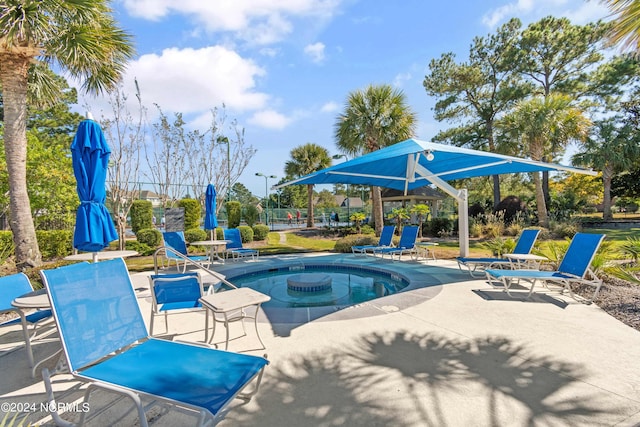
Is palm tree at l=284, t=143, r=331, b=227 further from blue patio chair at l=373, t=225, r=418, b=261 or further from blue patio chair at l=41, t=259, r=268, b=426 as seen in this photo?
blue patio chair at l=41, t=259, r=268, b=426

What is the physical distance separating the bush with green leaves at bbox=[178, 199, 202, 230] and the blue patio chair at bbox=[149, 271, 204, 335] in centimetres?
1092

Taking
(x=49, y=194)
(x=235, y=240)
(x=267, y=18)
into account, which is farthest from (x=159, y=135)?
(x=267, y=18)

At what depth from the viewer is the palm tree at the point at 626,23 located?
454 centimetres

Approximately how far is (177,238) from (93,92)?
4733 millimetres

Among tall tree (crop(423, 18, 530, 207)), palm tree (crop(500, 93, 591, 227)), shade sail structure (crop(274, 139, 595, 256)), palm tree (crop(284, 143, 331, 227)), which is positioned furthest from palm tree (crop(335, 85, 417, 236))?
palm tree (crop(284, 143, 331, 227))

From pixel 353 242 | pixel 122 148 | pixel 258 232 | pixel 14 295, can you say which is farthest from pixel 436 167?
pixel 122 148

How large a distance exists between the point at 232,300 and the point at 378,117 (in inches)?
487

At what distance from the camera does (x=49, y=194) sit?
33.3ft

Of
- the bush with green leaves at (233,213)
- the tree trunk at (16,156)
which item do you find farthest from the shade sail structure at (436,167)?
the bush with green leaves at (233,213)

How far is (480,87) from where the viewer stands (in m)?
22.1

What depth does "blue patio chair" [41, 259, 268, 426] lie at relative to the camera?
169cm

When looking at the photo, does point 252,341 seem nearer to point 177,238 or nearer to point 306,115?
point 177,238

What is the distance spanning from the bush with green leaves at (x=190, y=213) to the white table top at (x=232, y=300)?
1162 cm

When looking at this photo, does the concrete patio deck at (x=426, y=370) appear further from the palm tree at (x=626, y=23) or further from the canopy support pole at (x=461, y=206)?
the palm tree at (x=626, y=23)
